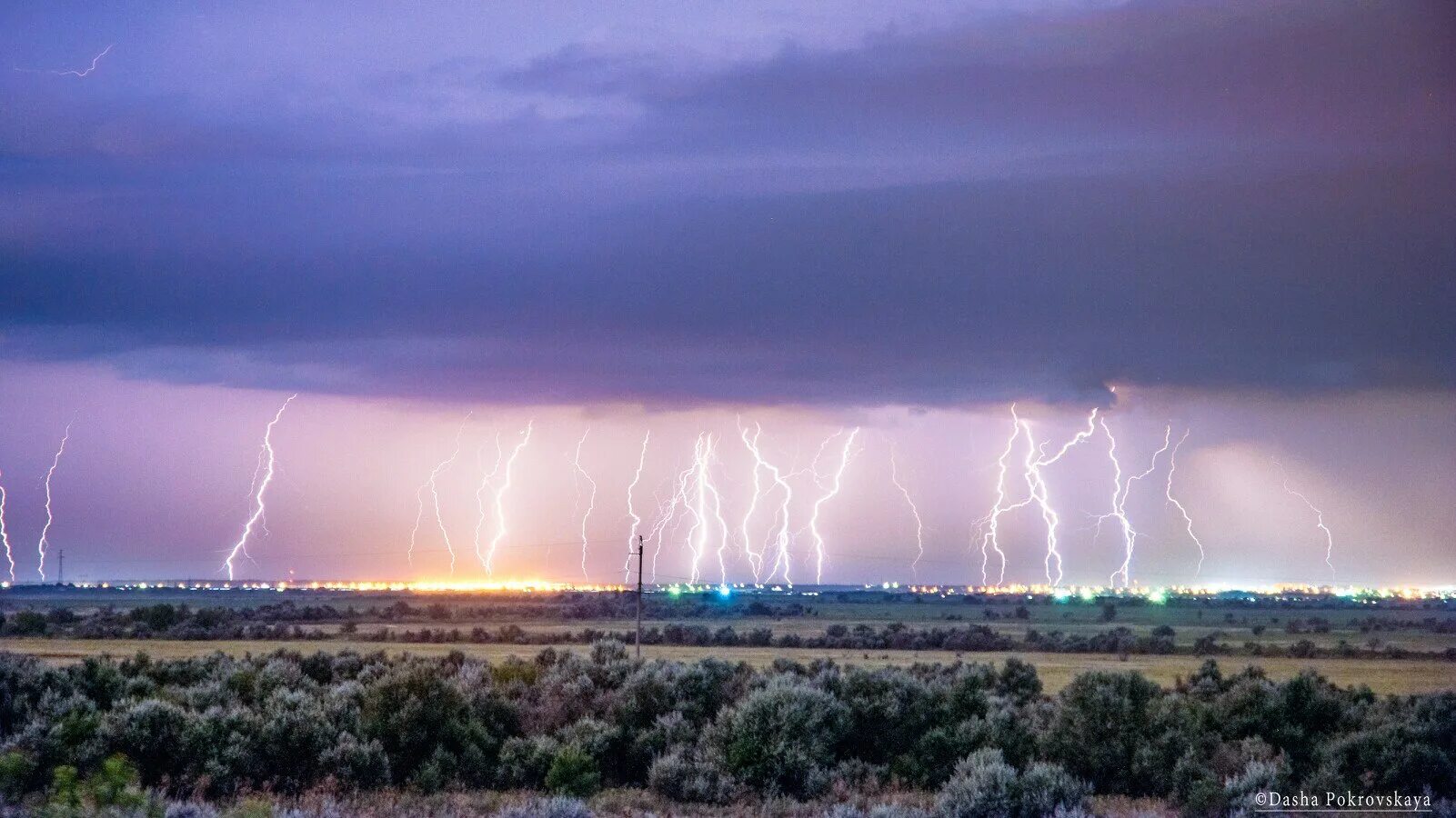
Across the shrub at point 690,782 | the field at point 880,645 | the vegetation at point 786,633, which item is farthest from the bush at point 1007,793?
the vegetation at point 786,633

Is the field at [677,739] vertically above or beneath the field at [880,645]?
above

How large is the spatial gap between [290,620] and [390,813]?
267ft

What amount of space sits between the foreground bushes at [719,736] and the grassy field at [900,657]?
57.5 ft

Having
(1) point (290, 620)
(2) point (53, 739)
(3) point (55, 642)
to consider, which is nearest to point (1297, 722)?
(2) point (53, 739)

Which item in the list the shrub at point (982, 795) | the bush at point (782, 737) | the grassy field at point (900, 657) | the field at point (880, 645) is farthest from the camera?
the field at point (880, 645)

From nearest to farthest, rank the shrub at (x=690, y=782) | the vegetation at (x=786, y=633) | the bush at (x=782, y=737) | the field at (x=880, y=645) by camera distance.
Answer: the shrub at (x=690, y=782) → the bush at (x=782, y=737) → the field at (x=880, y=645) → the vegetation at (x=786, y=633)

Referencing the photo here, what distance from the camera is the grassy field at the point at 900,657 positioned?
4550 cm

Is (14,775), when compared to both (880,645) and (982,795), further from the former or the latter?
(880,645)

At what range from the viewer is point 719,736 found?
2078 centimetres

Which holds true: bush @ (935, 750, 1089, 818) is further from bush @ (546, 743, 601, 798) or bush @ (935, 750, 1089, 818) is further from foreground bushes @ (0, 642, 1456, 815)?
bush @ (546, 743, 601, 798)

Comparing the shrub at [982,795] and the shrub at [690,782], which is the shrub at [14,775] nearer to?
the shrub at [690,782]

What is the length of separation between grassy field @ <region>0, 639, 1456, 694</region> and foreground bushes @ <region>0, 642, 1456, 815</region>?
1753cm

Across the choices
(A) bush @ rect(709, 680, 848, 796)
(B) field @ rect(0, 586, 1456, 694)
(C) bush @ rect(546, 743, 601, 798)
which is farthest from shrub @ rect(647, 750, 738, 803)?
(B) field @ rect(0, 586, 1456, 694)

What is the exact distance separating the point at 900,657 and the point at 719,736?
35.6m
